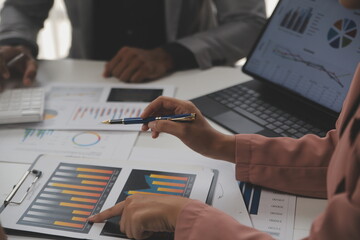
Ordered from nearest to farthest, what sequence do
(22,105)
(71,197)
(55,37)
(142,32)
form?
(71,197) < (22,105) < (142,32) < (55,37)

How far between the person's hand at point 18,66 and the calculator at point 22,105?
84 millimetres

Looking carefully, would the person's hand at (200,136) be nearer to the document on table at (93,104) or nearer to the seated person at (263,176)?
the seated person at (263,176)

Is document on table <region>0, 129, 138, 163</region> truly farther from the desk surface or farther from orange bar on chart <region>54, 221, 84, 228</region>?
orange bar on chart <region>54, 221, 84, 228</region>

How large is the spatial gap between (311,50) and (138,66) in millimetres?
498

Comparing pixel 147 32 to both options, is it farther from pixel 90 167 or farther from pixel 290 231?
pixel 290 231

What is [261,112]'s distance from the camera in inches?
42.1

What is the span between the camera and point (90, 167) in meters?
0.90

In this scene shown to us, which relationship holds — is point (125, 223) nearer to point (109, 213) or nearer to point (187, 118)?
point (109, 213)

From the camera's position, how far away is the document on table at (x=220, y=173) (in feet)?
2.54

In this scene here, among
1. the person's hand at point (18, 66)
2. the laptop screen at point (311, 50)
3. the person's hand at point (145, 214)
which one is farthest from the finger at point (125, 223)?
the person's hand at point (18, 66)

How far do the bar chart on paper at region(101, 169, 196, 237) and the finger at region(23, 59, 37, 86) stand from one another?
572mm

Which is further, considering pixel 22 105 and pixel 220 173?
pixel 22 105

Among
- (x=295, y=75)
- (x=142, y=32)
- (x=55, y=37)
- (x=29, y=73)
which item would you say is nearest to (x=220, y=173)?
(x=295, y=75)

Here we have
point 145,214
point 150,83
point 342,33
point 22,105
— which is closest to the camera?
point 145,214
